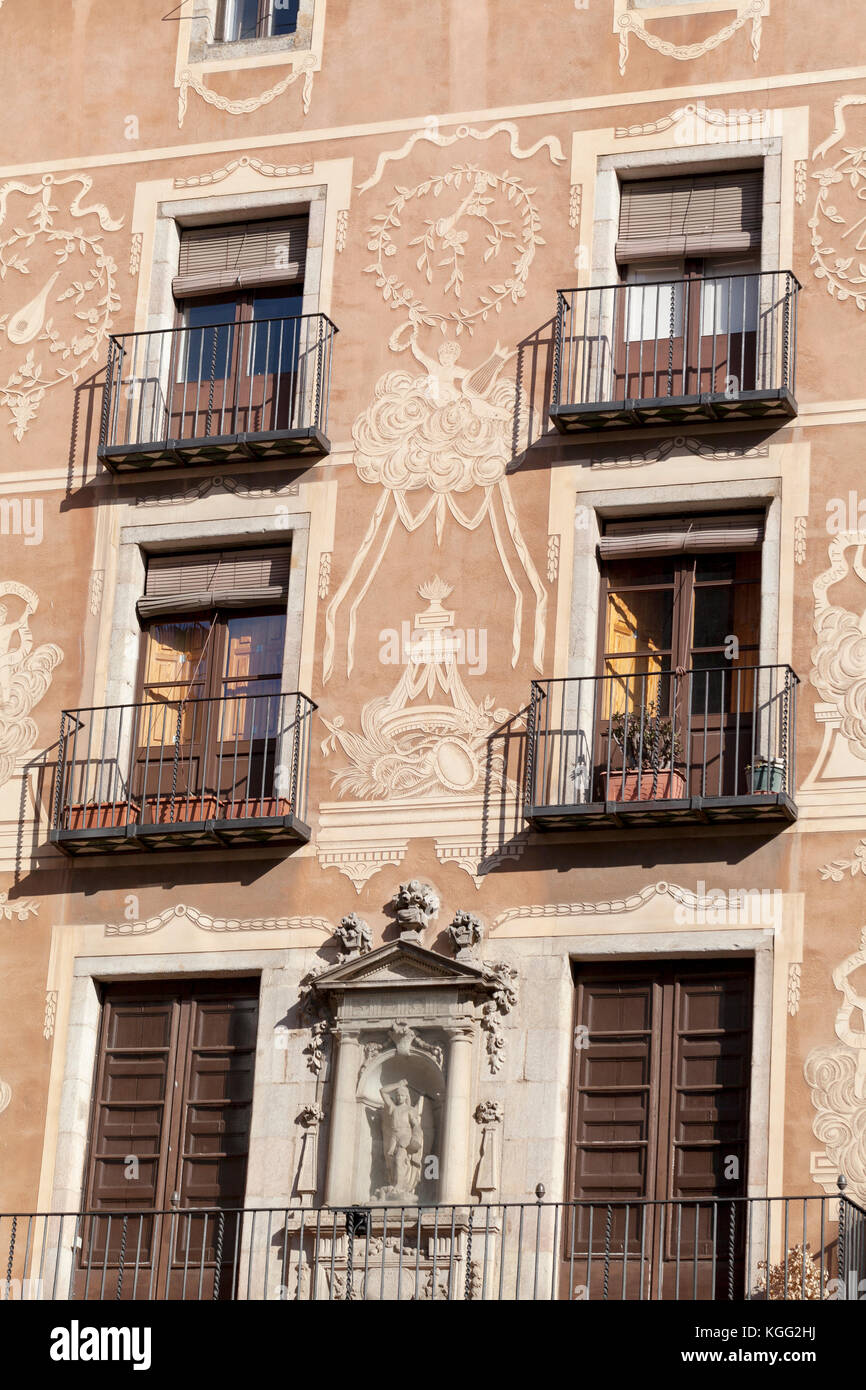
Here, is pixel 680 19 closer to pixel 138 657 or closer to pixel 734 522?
pixel 734 522

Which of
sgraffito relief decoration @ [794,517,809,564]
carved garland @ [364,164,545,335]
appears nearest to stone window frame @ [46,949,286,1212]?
sgraffito relief decoration @ [794,517,809,564]

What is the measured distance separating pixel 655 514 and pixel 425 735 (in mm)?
2585

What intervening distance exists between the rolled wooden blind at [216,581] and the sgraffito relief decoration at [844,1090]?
19.7 feet

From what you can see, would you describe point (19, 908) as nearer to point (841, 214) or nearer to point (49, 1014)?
point (49, 1014)

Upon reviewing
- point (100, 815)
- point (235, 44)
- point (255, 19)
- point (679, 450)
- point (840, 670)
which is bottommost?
point (100, 815)

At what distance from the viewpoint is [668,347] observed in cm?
2512

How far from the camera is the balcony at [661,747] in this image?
75.9 ft

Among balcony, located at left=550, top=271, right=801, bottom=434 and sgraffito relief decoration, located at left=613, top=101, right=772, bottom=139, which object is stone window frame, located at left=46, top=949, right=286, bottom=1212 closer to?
balcony, located at left=550, top=271, right=801, bottom=434

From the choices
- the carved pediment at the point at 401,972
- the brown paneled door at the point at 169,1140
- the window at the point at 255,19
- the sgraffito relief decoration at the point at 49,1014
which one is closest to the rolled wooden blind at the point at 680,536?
the carved pediment at the point at 401,972

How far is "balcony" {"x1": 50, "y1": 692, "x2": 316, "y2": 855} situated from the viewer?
79.8 feet

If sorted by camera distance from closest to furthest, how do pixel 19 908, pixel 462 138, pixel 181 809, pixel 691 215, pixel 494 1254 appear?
1. pixel 494 1254
2. pixel 181 809
3. pixel 19 908
4. pixel 691 215
5. pixel 462 138

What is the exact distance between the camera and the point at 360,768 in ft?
79.9

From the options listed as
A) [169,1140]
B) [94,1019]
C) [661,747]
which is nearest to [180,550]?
[94,1019]

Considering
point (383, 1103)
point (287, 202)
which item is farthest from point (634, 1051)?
point (287, 202)
